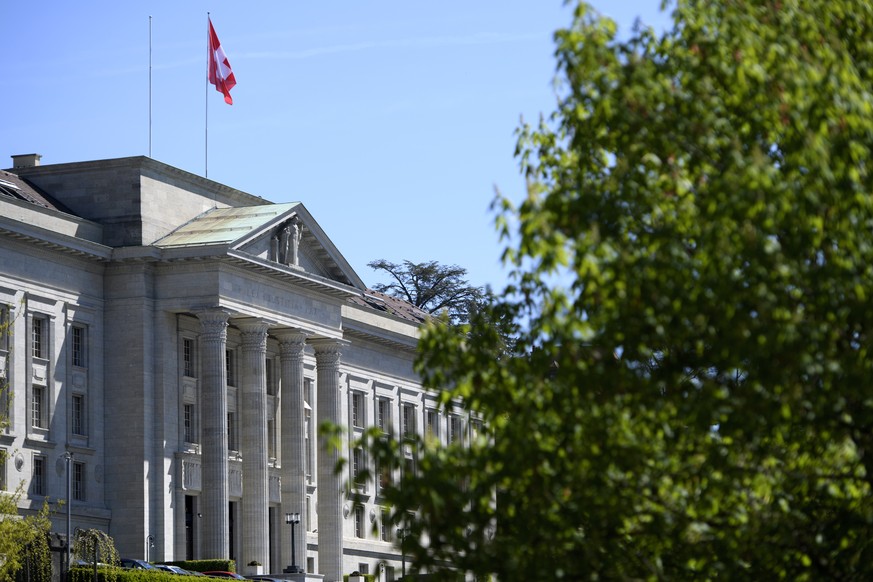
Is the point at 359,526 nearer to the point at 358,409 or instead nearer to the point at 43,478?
the point at 358,409

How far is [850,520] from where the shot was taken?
1032 inches

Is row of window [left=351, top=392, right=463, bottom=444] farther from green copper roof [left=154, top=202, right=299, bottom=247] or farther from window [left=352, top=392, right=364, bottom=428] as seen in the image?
green copper roof [left=154, top=202, right=299, bottom=247]

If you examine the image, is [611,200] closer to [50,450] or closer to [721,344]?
[721,344]

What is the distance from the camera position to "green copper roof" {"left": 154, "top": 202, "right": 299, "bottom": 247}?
299ft

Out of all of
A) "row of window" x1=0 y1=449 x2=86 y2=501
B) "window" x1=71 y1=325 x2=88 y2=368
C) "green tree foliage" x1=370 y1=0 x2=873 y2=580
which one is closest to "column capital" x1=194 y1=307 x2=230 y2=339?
"window" x1=71 y1=325 x2=88 y2=368

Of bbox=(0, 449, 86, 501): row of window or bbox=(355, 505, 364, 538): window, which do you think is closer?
bbox=(0, 449, 86, 501): row of window

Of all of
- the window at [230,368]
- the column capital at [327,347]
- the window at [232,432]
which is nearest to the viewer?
the window at [232,432]

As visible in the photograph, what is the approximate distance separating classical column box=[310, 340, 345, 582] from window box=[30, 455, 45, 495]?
2264 centimetres

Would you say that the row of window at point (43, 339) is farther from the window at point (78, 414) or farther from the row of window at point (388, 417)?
the row of window at point (388, 417)

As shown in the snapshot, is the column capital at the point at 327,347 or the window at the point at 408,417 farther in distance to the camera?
the window at the point at 408,417

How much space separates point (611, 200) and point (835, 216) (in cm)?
330

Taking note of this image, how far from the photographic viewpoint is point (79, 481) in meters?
85.8

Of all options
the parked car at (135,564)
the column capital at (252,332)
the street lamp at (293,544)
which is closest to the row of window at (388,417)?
the street lamp at (293,544)

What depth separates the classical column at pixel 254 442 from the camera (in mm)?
93938
